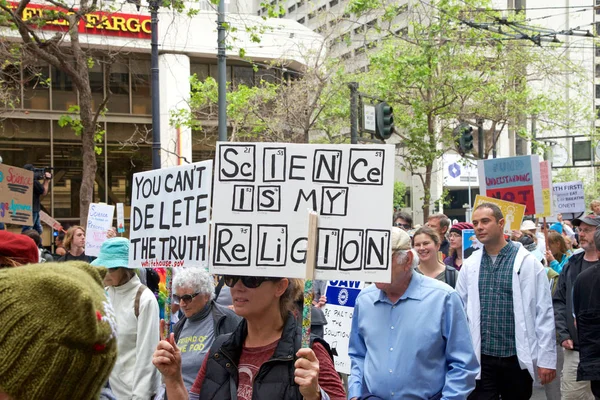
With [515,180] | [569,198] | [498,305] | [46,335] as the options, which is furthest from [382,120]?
[46,335]

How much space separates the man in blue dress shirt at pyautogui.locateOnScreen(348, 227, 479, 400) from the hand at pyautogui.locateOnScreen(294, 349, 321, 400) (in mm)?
1480

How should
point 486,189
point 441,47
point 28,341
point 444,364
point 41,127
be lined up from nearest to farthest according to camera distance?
point 28,341 < point 444,364 < point 486,189 < point 441,47 < point 41,127

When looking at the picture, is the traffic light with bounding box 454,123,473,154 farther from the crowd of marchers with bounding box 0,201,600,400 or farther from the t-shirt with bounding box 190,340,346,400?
the t-shirt with bounding box 190,340,346,400

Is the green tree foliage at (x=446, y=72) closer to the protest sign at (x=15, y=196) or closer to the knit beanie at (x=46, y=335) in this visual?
the protest sign at (x=15, y=196)

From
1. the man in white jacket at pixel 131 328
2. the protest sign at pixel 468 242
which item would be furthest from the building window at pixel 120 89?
the man in white jacket at pixel 131 328

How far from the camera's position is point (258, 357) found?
12.5ft

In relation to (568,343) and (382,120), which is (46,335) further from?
(382,120)

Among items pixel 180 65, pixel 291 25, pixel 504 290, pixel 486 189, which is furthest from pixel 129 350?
pixel 291 25

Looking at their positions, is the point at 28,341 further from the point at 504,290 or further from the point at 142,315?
the point at 504,290

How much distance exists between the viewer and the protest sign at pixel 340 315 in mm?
8016

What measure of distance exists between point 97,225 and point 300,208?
864cm

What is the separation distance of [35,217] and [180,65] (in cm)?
1764

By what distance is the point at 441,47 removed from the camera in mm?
24422

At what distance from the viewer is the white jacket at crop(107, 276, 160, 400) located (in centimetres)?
580
